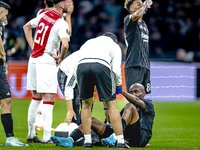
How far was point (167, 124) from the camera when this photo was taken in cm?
951

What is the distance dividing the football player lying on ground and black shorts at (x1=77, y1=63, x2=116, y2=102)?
38 centimetres

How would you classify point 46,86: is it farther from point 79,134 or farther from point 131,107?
point 131,107

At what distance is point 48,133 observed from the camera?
6047mm

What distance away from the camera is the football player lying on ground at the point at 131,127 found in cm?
543

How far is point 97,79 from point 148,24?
13.2 meters

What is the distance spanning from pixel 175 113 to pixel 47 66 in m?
6.96

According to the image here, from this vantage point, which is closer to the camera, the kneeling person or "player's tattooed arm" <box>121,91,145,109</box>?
"player's tattooed arm" <box>121,91,145,109</box>

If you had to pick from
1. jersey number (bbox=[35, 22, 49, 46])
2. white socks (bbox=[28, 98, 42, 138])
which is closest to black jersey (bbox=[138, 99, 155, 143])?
white socks (bbox=[28, 98, 42, 138])

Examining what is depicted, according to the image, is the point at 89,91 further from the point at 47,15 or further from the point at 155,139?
the point at 155,139

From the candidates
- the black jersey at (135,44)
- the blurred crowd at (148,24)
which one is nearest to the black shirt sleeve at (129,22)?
the black jersey at (135,44)

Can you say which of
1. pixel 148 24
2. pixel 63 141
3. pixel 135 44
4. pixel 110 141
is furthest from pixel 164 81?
pixel 63 141

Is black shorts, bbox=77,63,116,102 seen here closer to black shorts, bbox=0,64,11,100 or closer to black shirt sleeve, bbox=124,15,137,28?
black shorts, bbox=0,64,11,100

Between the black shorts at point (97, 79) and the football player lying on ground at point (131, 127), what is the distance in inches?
15.0

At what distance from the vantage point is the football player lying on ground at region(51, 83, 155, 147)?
5.43 metres
